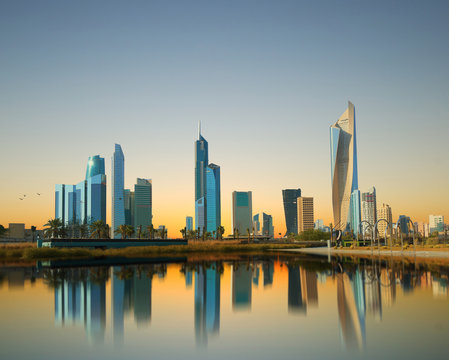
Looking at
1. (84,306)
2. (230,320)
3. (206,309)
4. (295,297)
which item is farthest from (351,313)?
(84,306)

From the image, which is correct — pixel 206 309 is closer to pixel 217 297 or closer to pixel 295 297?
pixel 217 297

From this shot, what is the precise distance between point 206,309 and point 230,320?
3185 mm

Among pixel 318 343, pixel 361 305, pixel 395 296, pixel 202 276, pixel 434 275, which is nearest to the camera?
pixel 318 343

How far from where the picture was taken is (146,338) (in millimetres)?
16219

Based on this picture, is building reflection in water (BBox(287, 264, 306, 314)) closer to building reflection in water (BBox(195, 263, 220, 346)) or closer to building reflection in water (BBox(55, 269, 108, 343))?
building reflection in water (BBox(195, 263, 220, 346))

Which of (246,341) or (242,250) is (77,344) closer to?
(246,341)

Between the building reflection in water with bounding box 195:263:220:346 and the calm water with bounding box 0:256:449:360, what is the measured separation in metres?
0.05

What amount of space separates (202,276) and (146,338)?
2358cm

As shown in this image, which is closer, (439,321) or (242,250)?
(439,321)

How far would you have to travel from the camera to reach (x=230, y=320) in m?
19.5

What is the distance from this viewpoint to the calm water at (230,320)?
1446 cm

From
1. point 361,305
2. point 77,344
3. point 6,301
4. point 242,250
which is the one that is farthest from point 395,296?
point 242,250

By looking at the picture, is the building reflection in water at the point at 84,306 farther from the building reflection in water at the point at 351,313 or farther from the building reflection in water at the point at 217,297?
the building reflection in water at the point at 351,313

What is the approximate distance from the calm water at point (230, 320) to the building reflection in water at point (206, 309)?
0.15 feet
